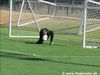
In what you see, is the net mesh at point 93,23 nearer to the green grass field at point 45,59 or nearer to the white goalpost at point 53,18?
the white goalpost at point 53,18

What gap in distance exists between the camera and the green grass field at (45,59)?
41.1ft

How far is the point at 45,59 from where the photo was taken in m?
15.0

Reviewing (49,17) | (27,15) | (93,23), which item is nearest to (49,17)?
(49,17)

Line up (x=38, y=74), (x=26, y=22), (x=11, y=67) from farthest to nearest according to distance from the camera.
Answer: (x=26, y=22) < (x=11, y=67) < (x=38, y=74)

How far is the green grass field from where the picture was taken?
41.1 ft

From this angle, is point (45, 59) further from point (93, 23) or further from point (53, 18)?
point (53, 18)

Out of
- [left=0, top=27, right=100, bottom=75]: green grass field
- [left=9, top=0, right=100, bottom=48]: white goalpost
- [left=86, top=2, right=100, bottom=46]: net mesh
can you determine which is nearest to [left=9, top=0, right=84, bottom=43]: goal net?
[left=9, top=0, right=100, bottom=48]: white goalpost

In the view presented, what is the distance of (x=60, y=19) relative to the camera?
33.4 m

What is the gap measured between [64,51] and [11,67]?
197 inches

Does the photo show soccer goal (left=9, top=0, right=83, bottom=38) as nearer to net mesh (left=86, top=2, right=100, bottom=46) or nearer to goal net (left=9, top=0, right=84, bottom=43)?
goal net (left=9, top=0, right=84, bottom=43)

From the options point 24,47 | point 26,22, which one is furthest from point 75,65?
point 26,22

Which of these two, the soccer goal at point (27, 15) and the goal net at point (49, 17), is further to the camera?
the goal net at point (49, 17)

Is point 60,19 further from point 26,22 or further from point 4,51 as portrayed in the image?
point 4,51

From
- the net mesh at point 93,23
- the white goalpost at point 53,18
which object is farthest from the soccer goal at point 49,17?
the net mesh at point 93,23
